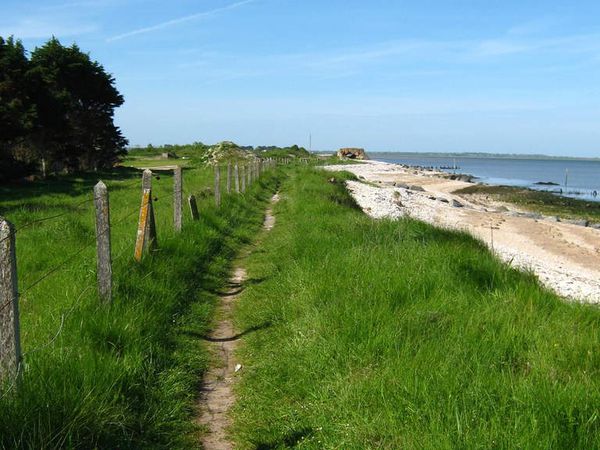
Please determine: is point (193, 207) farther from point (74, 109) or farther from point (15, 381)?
point (74, 109)

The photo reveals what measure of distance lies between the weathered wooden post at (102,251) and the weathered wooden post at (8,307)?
2.13 meters

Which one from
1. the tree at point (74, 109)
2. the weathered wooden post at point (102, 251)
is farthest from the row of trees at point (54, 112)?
the weathered wooden post at point (102, 251)

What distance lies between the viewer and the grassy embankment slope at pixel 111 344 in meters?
3.68

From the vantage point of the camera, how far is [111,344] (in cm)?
A: 501

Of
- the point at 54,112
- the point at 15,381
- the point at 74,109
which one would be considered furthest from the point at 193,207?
the point at 74,109

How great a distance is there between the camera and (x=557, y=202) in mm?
43719

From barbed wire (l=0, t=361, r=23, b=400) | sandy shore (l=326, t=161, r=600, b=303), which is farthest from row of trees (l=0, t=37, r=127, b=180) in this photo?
barbed wire (l=0, t=361, r=23, b=400)

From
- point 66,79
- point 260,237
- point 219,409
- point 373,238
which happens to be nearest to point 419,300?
point 219,409

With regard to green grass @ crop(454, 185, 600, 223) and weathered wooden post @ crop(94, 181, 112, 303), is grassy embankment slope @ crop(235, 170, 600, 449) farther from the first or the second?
green grass @ crop(454, 185, 600, 223)

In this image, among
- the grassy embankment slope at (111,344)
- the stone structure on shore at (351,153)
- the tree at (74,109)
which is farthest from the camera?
the stone structure on shore at (351,153)

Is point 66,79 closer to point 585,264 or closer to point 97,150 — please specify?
point 97,150

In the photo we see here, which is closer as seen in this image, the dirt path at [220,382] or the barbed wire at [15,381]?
the barbed wire at [15,381]

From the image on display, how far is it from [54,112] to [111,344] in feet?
96.6

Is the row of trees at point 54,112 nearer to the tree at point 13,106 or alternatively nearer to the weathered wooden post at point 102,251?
the tree at point 13,106
